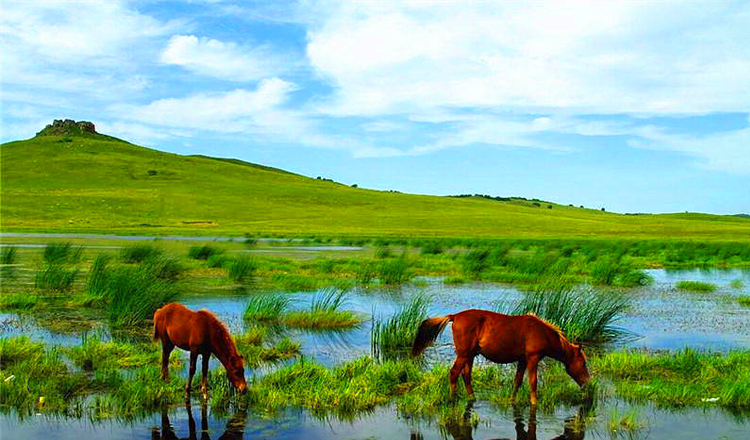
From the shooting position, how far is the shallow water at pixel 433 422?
8016mm

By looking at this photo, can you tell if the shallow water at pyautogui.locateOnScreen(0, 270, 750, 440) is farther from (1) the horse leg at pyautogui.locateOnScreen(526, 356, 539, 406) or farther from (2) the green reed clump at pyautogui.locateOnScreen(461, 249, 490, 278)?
(2) the green reed clump at pyautogui.locateOnScreen(461, 249, 490, 278)

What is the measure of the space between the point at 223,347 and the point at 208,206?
249 ft

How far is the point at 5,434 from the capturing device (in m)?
7.67

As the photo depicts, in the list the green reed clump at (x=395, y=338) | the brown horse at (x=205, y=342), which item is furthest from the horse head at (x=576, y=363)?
the brown horse at (x=205, y=342)

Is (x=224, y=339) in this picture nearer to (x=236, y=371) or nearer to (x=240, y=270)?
(x=236, y=371)

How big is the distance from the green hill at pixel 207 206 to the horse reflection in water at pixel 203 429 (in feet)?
171

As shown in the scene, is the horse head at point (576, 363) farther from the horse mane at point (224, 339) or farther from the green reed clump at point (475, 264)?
the green reed clump at point (475, 264)

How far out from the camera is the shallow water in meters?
8.02

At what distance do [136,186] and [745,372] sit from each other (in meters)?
90.4

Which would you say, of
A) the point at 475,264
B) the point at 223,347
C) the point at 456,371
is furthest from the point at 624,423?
the point at 475,264

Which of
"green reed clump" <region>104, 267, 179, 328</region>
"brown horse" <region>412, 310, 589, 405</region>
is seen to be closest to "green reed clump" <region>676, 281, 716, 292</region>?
"brown horse" <region>412, 310, 589, 405</region>

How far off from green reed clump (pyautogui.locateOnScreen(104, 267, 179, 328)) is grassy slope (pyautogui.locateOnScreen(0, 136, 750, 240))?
43.8 meters

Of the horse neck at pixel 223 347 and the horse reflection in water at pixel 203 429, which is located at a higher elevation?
the horse neck at pixel 223 347

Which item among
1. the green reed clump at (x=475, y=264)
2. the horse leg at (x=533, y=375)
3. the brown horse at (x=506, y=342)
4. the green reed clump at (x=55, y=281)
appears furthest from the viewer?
the green reed clump at (x=475, y=264)
